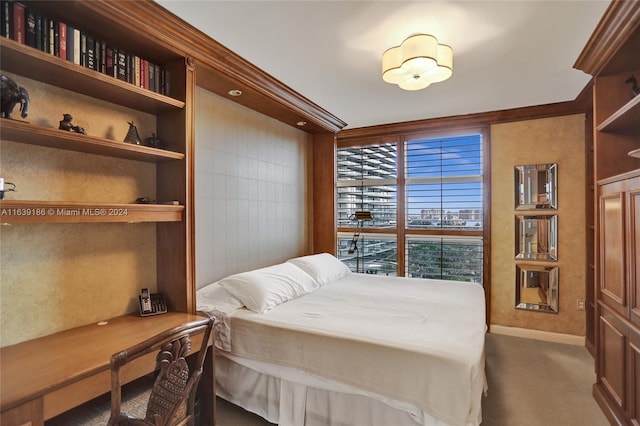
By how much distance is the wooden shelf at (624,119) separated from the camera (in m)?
2.02

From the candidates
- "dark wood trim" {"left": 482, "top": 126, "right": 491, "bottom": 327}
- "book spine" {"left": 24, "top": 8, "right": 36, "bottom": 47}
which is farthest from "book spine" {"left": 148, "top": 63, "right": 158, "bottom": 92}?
"dark wood trim" {"left": 482, "top": 126, "right": 491, "bottom": 327}

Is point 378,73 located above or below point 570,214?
above

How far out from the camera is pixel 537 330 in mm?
3857

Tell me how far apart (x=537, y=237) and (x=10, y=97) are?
15.1ft

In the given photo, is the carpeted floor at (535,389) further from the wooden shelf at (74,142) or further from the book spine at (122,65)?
the book spine at (122,65)

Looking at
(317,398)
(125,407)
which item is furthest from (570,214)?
(125,407)

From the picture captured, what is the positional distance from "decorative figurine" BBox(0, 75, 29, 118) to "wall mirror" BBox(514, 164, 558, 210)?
14.4ft

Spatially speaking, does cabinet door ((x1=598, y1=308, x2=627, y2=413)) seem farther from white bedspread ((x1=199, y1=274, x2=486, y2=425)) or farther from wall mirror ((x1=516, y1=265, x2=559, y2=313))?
wall mirror ((x1=516, y1=265, x2=559, y2=313))

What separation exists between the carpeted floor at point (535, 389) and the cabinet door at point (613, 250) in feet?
2.67

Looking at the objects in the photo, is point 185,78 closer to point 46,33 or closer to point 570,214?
point 46,33

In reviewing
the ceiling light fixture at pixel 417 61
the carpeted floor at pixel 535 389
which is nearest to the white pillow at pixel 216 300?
the carpeted floor at pixel 535 389

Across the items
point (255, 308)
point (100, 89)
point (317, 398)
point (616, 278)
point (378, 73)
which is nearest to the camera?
point (100, 89)

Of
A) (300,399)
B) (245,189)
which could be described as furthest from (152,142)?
(300,399)

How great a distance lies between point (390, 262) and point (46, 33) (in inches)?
161
